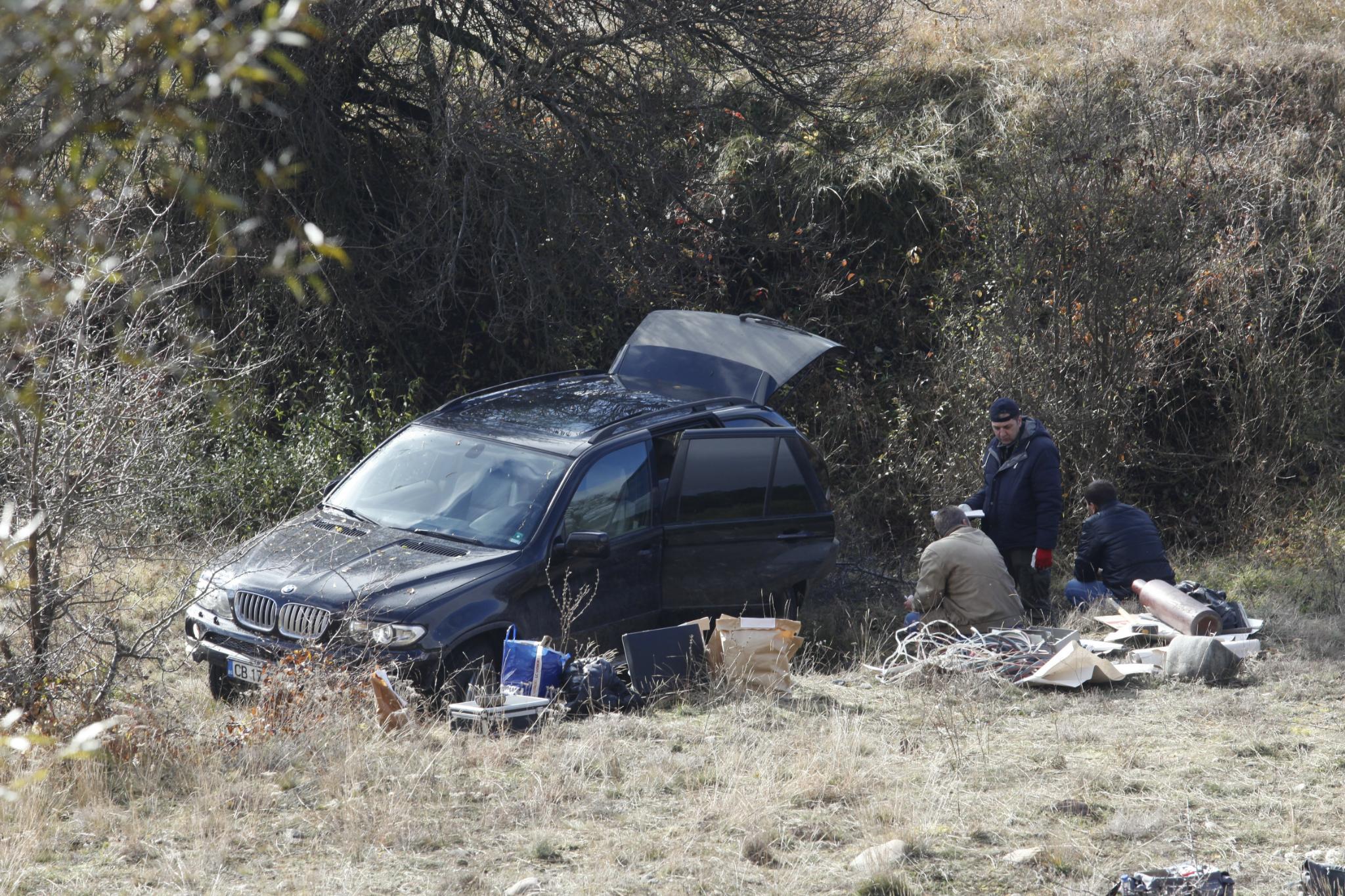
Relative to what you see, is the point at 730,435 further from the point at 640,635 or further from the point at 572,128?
the point at 572,128

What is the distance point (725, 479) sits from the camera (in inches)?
314

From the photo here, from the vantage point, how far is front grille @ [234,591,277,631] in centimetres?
643

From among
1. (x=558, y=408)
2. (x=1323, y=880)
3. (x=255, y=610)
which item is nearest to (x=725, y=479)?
(x=558, y=408)

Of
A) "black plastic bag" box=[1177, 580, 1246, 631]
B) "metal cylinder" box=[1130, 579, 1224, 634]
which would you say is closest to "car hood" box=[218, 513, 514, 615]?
"metal cylinder" box=[1130, 579, 1224, 634]

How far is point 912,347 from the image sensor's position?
1350 cm

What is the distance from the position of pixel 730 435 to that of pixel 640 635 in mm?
1834

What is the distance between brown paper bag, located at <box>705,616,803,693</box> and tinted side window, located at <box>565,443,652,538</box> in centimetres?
95

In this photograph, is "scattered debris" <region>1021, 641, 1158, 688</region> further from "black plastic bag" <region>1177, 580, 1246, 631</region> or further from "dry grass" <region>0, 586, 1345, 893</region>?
"black plastic bag" <region>1177, 580, 1246, 631</region>

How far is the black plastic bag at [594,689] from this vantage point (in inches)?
252

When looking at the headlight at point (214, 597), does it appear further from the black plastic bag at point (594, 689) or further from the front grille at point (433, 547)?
the black plastic bag at point (594, 689)

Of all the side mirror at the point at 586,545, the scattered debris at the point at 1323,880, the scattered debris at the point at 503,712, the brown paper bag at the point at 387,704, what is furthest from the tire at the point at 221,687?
the scattered debris at the point at 1323,880

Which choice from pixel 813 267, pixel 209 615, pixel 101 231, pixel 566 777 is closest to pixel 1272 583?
pixel 813 267

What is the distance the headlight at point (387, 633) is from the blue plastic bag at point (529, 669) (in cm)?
47

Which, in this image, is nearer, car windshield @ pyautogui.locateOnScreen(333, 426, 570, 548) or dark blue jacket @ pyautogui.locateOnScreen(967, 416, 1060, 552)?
car windshield @ pyautogui.locateOnScreen(333, 426, 570, 548)
